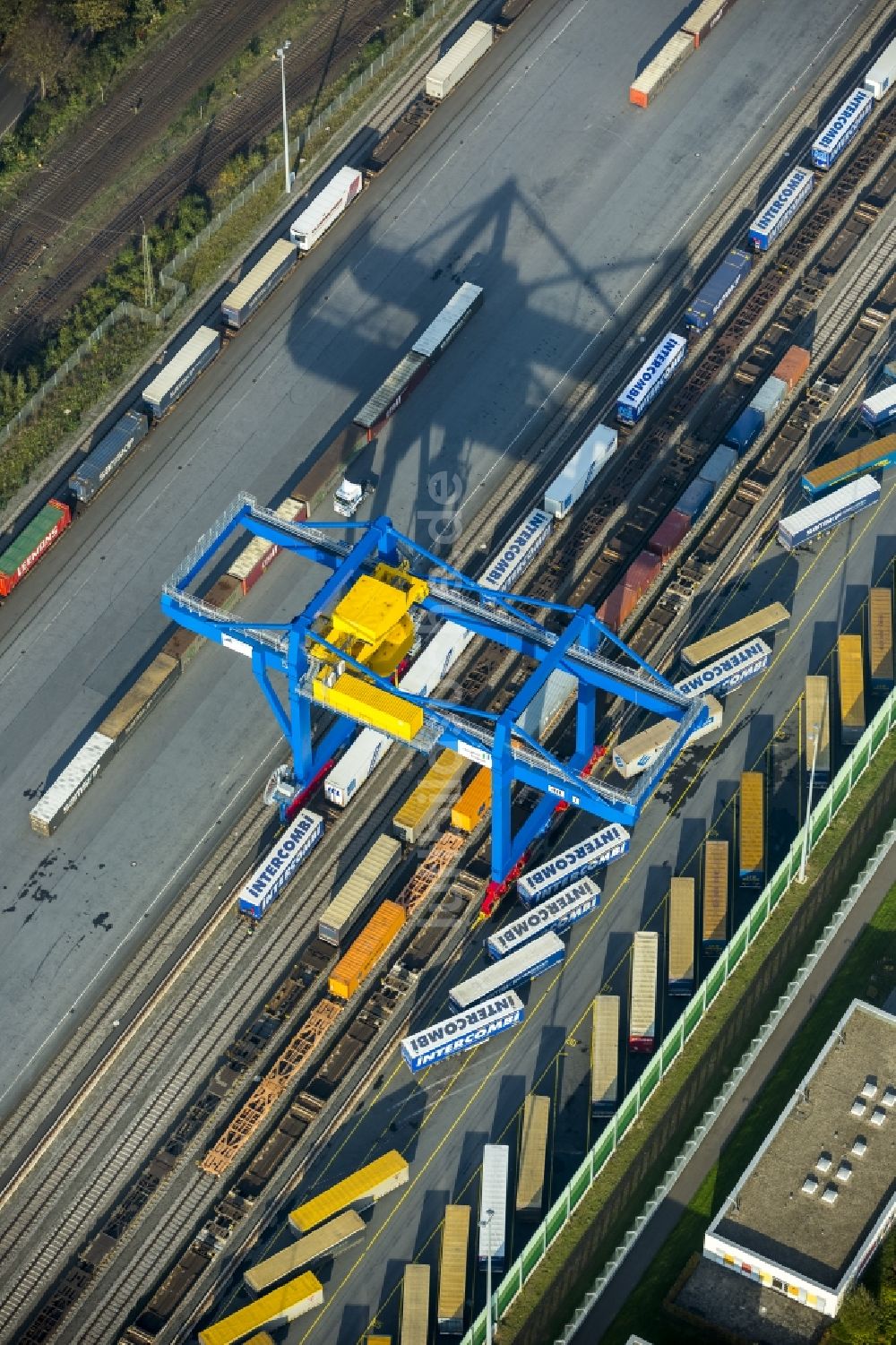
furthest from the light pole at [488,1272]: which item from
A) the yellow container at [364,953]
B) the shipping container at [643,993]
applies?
the yellow container at [364,953]

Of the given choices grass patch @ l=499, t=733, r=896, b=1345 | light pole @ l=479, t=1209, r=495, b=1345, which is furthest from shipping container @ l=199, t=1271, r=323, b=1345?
grass patch @ l=499, t=733, r=896, b=1345

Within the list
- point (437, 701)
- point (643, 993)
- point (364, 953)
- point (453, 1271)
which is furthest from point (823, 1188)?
point (437, 701)

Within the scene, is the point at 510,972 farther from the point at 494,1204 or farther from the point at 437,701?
the point at 437,701

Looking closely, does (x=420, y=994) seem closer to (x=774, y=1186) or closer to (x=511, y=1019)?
(x=511, y=1019)

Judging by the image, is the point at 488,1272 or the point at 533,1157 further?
the point at 533,1157

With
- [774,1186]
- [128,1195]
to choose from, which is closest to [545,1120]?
[774,1186]

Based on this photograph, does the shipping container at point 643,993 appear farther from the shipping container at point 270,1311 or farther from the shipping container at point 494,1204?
the shipping container at point 270,1311
